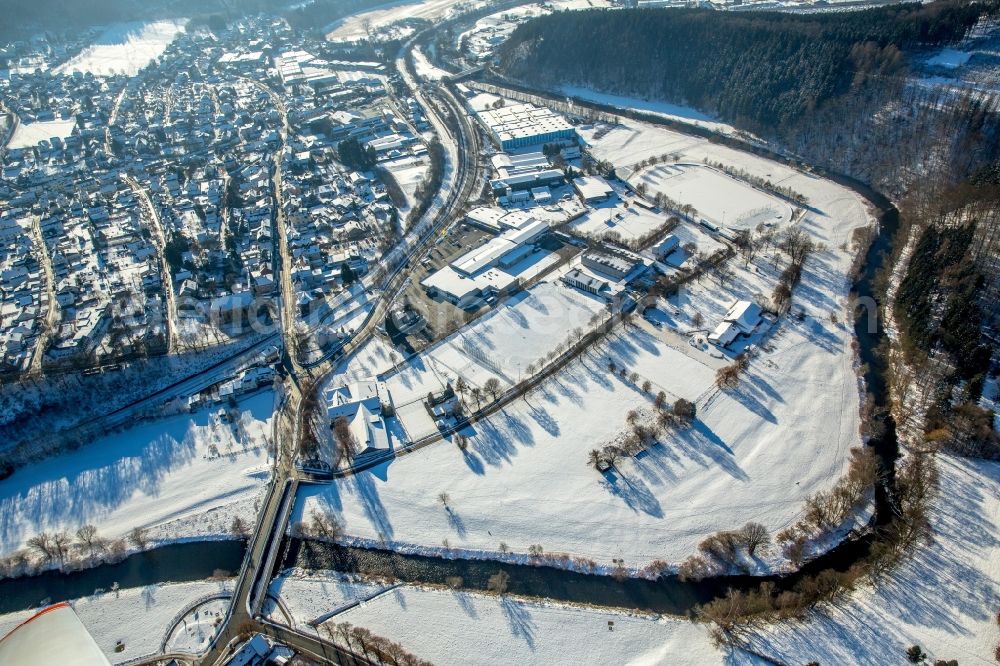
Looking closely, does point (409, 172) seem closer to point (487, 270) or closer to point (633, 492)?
point (487, 270)

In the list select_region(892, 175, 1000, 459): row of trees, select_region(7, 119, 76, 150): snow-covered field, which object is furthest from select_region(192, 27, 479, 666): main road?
select_region(7, 119, 76, 150): snow-covered field

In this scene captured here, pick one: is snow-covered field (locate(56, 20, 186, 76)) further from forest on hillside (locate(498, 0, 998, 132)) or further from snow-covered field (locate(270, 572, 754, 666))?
snow-covered field (locate(270, 572, 754, 666))

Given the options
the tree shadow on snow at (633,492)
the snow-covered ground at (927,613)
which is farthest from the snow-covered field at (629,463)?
the snow-covered ground at (927,613)

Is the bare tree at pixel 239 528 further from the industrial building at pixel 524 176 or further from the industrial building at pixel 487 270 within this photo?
the industrial building at pixel 524 176

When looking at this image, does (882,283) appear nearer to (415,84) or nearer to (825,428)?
(825,428)

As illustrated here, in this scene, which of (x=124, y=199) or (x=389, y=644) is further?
(x=124, y=199)

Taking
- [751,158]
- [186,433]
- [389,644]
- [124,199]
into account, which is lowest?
[389,644]

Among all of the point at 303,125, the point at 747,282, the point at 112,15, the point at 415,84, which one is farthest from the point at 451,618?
the point at 112,15
